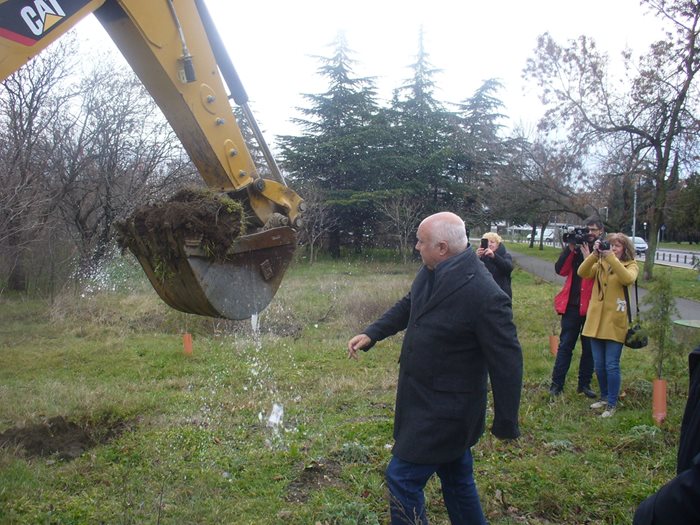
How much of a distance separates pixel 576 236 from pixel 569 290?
630 millimetres

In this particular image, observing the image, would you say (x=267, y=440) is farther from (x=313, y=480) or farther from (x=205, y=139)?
(x=205, y=139)

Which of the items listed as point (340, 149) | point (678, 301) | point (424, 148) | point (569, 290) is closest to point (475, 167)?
point (424, 148)

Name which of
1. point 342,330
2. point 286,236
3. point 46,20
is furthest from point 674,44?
point 46,20

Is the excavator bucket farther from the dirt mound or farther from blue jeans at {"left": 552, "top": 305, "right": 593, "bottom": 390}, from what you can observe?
blue jeans at {"left": 552, "top": 305, "right": 593, "bottom": 390}

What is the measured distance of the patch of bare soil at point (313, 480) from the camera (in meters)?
4.35

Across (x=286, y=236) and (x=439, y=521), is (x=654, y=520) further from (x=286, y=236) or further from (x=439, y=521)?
(x=286, y=236)

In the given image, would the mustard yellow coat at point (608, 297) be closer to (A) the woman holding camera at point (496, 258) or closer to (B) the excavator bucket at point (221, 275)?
(A) the woman holding camera at point (496, 258)

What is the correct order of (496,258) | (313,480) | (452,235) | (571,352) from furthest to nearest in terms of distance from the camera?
(571,352)
(496,258)
(313,480)
(452,235)

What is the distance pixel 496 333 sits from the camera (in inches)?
120

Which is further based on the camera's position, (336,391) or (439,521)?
(336,391)

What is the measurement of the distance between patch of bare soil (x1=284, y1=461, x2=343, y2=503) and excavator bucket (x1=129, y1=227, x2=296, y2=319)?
133cm

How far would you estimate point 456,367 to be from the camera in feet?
10.3

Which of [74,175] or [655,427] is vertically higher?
[74,175]

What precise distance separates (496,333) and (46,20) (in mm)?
3029
